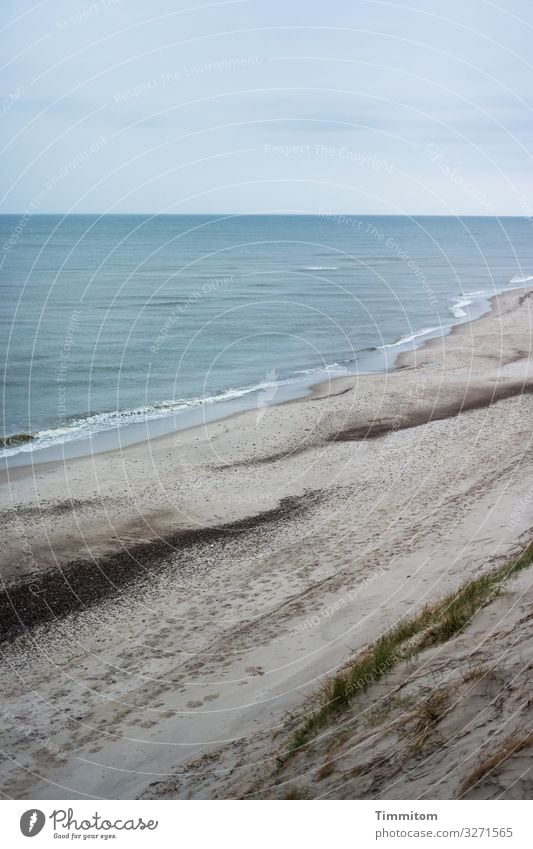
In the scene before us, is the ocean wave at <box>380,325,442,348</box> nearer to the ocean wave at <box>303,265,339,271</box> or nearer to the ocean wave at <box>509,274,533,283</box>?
the ocean wave at <box>509,274,533,283</box>

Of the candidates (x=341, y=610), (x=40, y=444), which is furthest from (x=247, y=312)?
(x=341, y=610)

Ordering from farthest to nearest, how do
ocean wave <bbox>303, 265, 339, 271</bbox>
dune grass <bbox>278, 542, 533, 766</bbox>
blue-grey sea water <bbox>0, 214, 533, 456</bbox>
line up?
ocean wave <bbox>303, 265, 339, 271</bbox>
blue-grey sea water <bbox>0, 214, 533, 456</bbox>
dune grass <bbox>278, 542, 533, 766</bbox>

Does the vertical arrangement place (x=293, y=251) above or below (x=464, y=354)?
above

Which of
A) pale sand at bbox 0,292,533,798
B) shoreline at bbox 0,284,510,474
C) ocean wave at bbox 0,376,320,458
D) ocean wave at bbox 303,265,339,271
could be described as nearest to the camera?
pale sand at bbox 0,292,533,798
